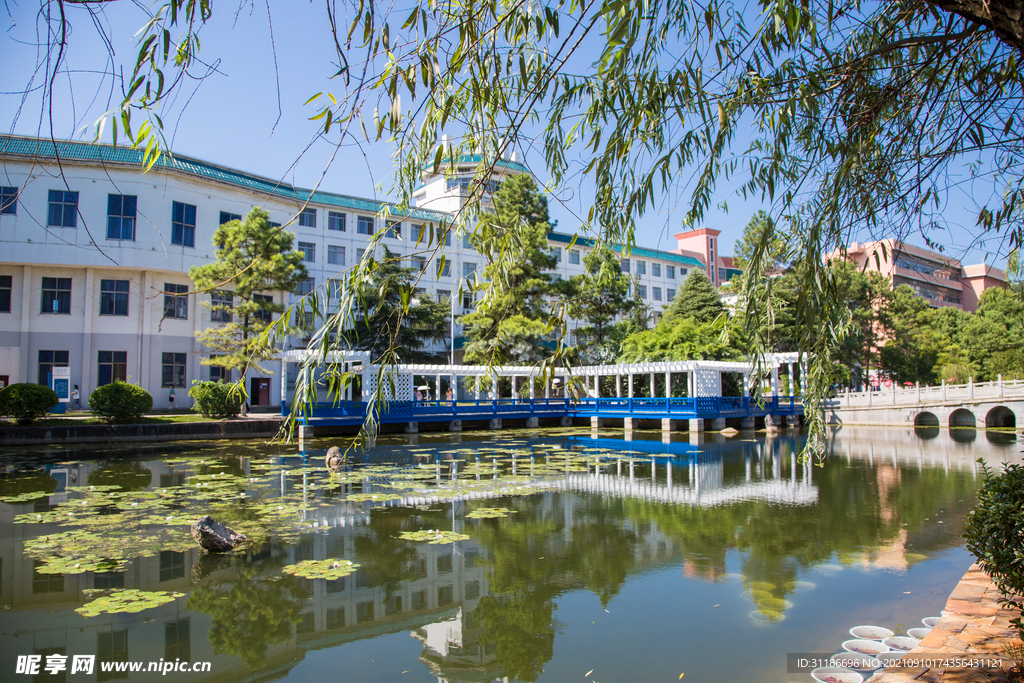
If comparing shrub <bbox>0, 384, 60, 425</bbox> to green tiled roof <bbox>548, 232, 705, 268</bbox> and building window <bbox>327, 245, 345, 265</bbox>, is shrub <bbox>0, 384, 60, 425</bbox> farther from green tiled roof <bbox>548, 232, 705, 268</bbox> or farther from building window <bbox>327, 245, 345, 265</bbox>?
green tiled roof <bbox>548, 232, 705, 268</bbox>

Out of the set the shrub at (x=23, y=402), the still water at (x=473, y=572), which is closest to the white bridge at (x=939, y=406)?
the still water at (x=473, y=572)

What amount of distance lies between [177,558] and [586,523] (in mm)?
3985

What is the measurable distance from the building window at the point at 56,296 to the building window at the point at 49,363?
1440 mm

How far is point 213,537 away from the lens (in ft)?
17.9

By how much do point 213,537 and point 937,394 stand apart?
27.1m

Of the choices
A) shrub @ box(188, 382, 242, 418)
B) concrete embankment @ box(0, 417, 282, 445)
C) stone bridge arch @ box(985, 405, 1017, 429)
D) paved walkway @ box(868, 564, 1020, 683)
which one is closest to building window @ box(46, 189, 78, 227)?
shrub @ box(188, 382, 242, 418)

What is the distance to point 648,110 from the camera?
2.80 metres

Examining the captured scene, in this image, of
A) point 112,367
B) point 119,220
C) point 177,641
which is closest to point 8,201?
point 177,641

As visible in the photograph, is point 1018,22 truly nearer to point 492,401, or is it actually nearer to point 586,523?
point 586,523

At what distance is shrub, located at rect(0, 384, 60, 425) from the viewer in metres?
15.4

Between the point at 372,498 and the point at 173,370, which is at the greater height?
the point at 173,370

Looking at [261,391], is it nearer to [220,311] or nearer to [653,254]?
[220,311]

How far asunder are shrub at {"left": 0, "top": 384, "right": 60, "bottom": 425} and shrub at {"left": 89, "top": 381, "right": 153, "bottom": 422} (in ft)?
3.62

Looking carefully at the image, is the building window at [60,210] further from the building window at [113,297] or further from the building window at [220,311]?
the building window at [220,311]
